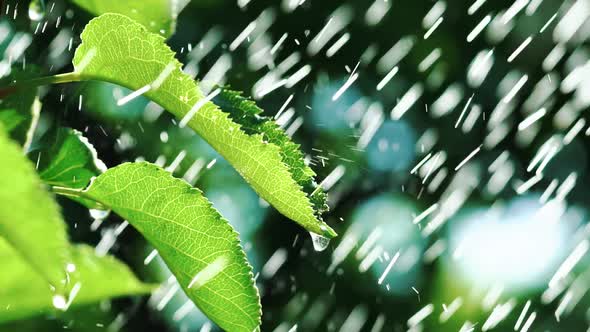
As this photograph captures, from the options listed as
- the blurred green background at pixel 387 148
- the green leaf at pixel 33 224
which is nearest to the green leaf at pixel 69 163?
the green leaf at pixel 33 224

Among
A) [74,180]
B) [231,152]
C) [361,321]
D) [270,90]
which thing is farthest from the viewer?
[361,321]

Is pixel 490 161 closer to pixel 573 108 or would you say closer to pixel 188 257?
pixel 573 108

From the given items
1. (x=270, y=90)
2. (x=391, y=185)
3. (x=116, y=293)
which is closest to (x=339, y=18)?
(x=270, y=90)

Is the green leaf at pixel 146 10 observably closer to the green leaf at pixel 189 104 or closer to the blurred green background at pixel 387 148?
the green leaf at pixel 189 104

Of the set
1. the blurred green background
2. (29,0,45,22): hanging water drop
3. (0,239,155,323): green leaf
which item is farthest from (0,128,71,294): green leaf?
the blurred green background

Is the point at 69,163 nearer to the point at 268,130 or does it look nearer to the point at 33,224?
the point at 268,130
